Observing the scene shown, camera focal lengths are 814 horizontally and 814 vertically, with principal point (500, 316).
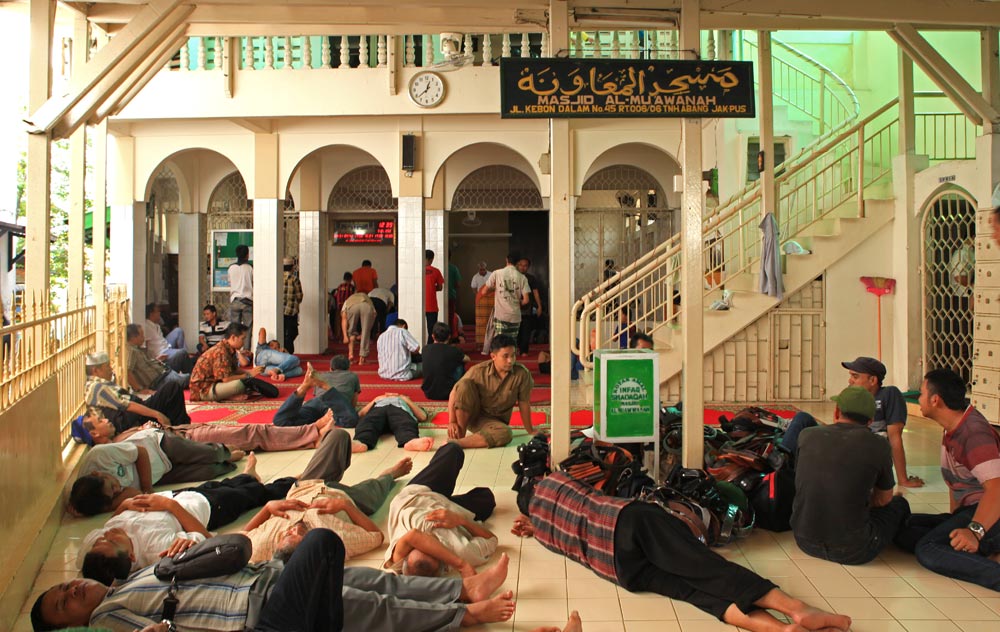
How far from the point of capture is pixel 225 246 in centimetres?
1429

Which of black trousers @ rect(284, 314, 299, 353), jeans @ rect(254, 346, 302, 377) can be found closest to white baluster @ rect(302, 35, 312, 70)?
black trousers @ rect(284, 314, 299, 353)

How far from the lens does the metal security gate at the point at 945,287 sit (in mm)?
8656

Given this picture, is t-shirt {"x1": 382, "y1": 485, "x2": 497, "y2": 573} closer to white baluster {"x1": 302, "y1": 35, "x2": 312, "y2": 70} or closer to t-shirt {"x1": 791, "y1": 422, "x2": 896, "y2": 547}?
t-shirt {"x1": 791, "y1": 422, "x2": 896, "y2": 547}

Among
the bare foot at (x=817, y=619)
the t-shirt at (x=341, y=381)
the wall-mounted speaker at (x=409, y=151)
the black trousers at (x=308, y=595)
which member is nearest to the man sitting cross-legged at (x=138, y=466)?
the t-shirt at (x=341, y=381)

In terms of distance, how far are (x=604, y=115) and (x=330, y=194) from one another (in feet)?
31.4

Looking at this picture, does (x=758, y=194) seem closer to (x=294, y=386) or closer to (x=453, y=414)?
(x=453, y=414)

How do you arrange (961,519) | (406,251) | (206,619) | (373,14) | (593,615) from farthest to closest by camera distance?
(406,251) < (373,14) < (961,519) < (593,615) < (206,619)

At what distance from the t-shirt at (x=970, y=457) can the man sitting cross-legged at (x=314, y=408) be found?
4.91m

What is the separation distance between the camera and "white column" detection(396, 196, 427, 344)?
12.2 meters

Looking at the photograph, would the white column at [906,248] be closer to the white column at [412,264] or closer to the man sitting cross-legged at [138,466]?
the white column at [412,264]

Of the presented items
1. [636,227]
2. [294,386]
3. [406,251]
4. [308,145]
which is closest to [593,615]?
[294,386]

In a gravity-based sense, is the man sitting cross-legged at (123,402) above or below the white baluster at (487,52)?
A: below

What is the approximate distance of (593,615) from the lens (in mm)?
3621

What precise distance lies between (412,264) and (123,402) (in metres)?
6.10
